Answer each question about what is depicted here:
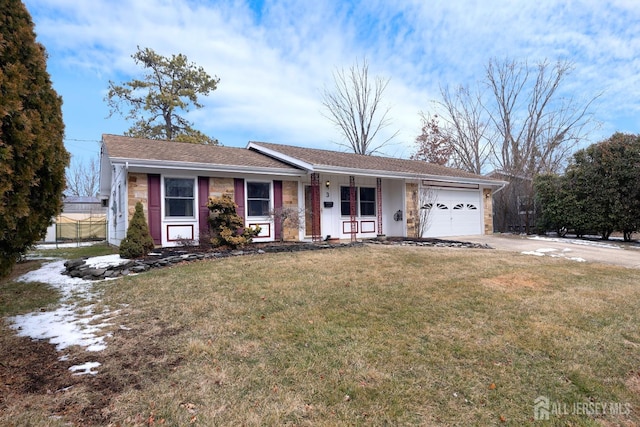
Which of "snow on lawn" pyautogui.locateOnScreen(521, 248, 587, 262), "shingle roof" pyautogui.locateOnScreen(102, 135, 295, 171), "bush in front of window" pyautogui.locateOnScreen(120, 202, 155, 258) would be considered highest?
"shingle roof" pyautogui.locateOnScreen(102, 135, 295, 171)

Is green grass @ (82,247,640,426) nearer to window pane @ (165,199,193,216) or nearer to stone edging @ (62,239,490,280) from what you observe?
stone edging @ (62,239,490,280)

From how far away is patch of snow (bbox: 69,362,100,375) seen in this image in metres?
3.04

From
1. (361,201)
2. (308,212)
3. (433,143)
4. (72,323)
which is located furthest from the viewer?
(433,143)

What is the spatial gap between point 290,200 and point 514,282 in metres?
7.41

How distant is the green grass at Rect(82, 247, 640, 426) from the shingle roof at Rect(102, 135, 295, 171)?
4350mm

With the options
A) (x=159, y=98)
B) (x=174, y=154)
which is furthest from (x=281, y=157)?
(x=159, y=98)

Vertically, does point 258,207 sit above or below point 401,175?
below

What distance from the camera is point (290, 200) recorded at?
459 inches

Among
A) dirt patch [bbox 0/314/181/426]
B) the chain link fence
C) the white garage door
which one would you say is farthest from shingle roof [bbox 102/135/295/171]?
the chain link fence

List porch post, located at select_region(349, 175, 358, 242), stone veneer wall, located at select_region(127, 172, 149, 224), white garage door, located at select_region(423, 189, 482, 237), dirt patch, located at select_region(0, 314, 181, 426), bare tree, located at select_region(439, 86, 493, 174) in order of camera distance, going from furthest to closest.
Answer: bare tree, located at select_region(439, 86, 493, 174)
white garage door, located at select_region(423, 189, 482, 237)
porch post, located at select_region(349, 175, 358, 242)
stone veneer wall, located at select_region(127, 172, 149, 224)
dirt patch, located at select_region(0, 314, 181, 426)

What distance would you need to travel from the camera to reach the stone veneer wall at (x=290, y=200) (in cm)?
1148

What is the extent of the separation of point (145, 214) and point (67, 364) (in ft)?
22.0

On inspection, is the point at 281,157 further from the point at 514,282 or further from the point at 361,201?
the point at 514,282

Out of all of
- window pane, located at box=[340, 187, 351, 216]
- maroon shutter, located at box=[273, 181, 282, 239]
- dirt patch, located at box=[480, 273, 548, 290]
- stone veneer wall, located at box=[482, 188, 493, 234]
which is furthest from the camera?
stone veneer wall, located at box=[482, 188, 493, 234]
